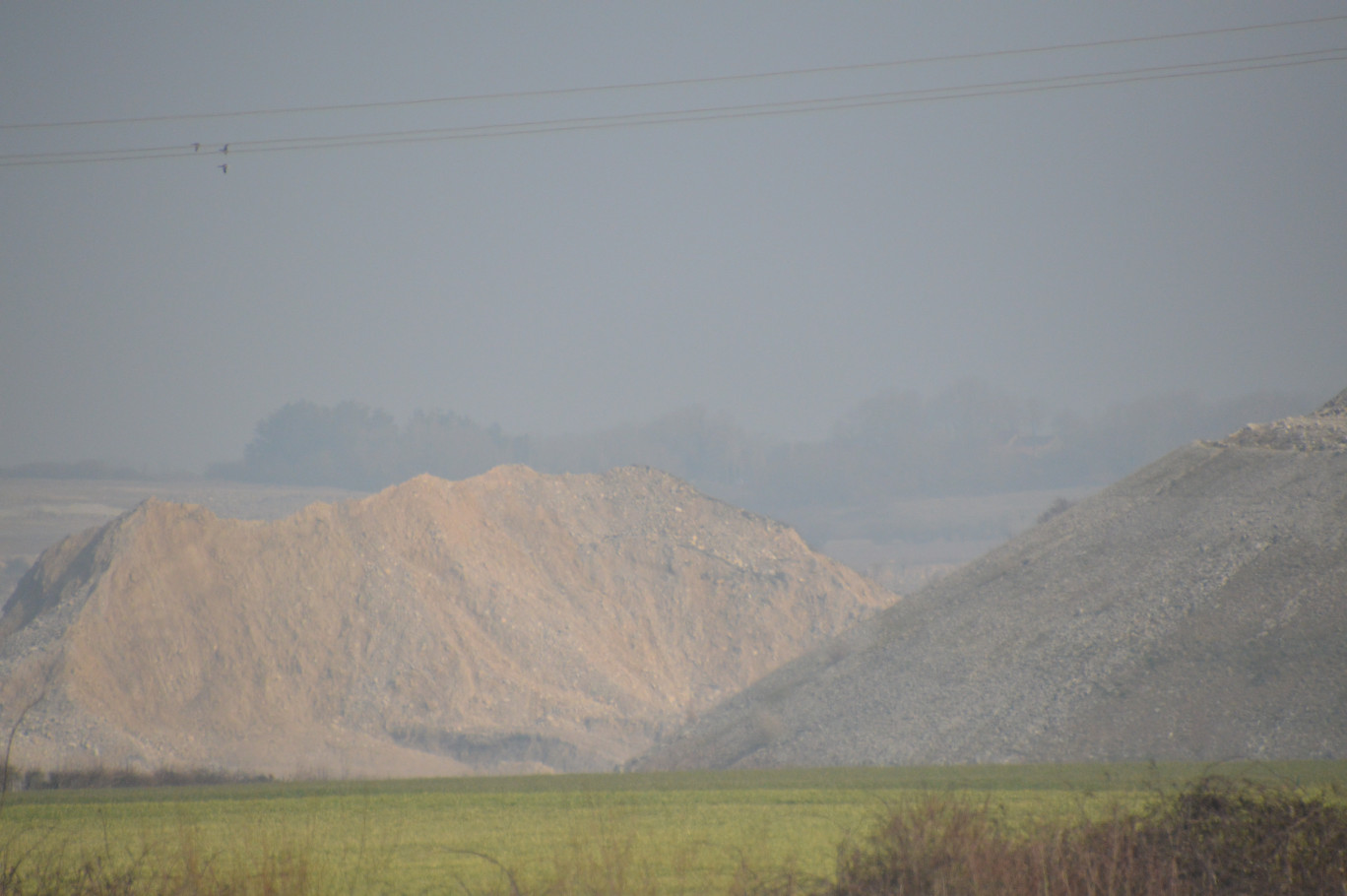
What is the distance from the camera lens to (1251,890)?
24.5ft

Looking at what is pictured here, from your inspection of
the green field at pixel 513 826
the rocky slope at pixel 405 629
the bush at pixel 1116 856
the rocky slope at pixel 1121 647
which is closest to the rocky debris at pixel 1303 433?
the rocky slope at pixel 1121 647

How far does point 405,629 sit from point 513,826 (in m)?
37.7

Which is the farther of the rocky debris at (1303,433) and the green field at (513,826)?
the rocky debris at (1303,433)

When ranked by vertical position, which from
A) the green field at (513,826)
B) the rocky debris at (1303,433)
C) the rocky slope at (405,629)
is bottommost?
the green field at (513,826)

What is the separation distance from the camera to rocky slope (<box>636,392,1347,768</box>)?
2391 cm

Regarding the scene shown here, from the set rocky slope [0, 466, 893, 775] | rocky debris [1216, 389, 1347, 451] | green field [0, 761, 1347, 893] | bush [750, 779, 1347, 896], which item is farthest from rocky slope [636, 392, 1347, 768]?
bush [750, 779, 1347, 896]

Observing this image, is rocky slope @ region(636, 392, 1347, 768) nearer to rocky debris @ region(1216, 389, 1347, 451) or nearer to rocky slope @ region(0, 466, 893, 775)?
rocky debris @ region(1216, 389, 1347, 451)

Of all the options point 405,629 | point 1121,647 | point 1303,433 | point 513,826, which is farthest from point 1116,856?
point 405,629

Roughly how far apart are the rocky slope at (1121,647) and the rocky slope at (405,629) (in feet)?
43.3

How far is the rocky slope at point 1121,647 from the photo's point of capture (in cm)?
2391

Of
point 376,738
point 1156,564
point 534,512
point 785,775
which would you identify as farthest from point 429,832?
point 534,512

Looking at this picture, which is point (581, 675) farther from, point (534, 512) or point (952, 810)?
point (952, 810)

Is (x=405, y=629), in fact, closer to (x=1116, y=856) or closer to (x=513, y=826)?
(x=513, y=826)

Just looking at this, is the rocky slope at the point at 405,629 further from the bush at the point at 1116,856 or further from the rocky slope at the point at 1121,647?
the bush at the point at 1116,856
